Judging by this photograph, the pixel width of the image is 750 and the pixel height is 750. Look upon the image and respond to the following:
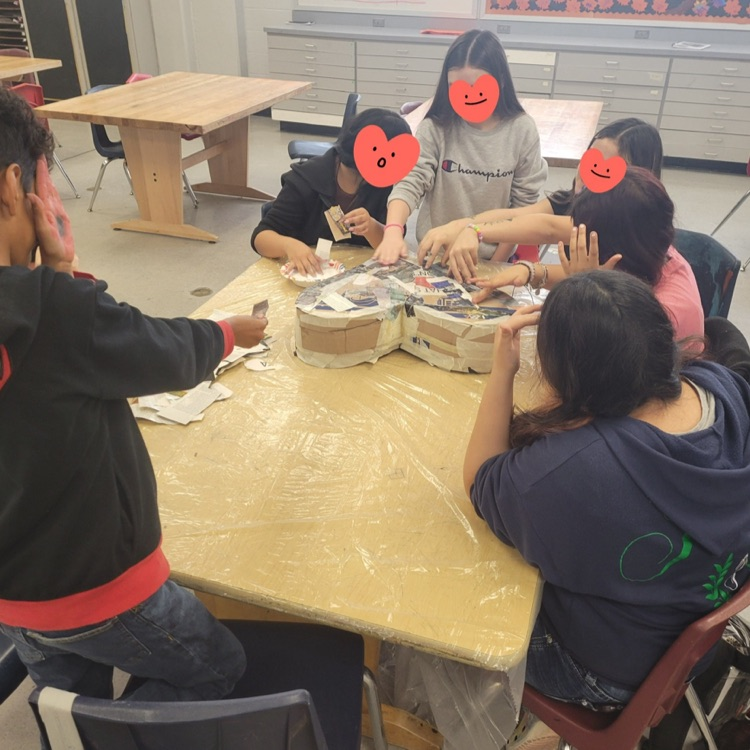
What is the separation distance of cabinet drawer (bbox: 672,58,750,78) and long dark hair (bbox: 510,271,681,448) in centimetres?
496

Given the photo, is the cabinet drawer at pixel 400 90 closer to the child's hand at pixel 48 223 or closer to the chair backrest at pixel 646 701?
the child's hand at pixel 48 223

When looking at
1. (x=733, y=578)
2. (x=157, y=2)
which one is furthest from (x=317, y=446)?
(x=157, y=2)

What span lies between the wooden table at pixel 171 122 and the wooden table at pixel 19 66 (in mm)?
649

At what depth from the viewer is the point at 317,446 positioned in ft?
3.89

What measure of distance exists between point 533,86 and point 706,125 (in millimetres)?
1397

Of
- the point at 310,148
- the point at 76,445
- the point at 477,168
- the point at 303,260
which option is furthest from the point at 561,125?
the point at 76,445

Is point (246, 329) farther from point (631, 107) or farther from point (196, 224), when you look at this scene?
point (631, 107)

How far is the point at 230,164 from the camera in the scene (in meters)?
4.58

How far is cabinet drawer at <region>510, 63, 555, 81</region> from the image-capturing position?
525 centimetres

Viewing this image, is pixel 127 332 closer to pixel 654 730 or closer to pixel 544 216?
pixel 654 730

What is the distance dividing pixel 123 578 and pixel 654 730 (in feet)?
3.46

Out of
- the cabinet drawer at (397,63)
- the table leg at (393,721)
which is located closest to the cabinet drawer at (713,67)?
the cabinet drawer at (397,63)

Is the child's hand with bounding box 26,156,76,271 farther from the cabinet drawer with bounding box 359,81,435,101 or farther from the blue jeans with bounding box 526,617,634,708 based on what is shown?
the cabinet drawer with bounding box 359,81,435,101

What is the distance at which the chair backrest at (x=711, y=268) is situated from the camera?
5.38 ft
